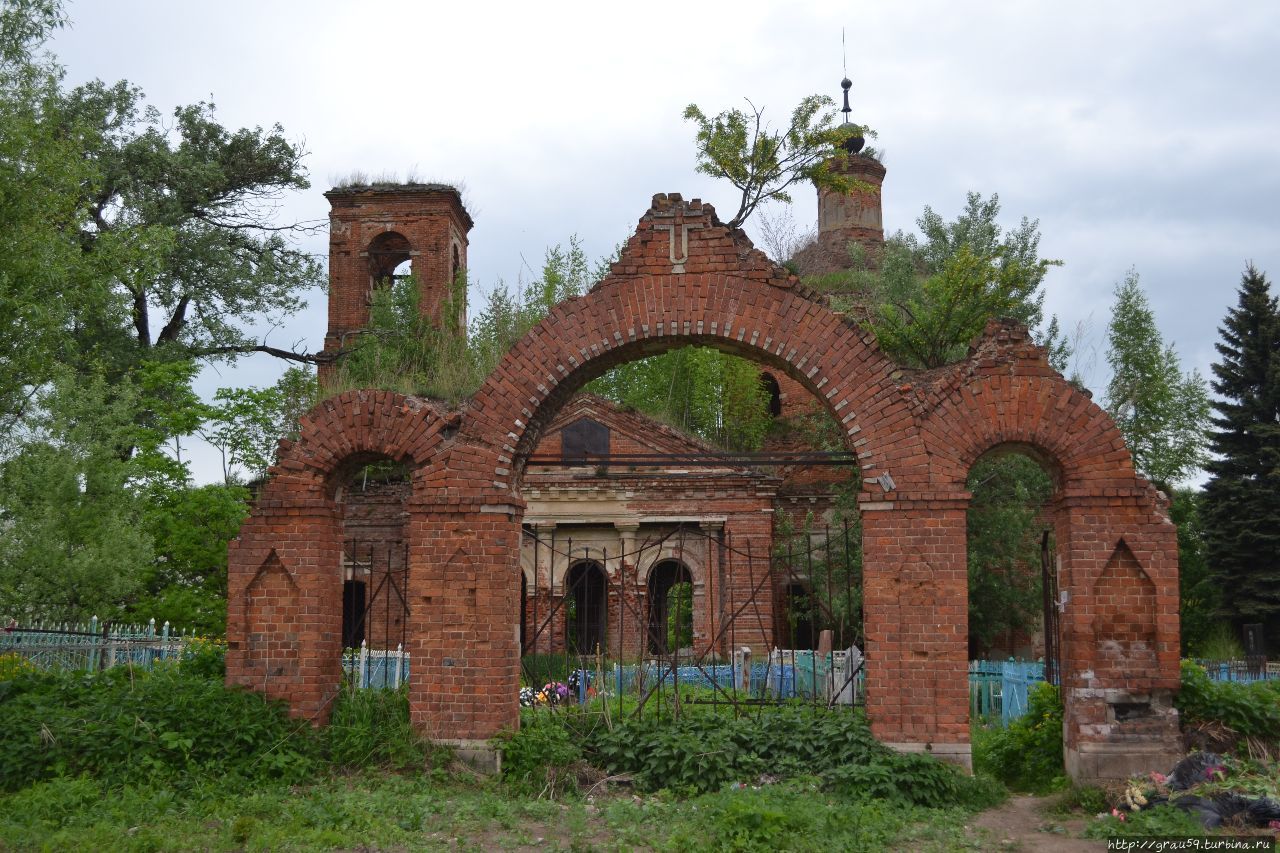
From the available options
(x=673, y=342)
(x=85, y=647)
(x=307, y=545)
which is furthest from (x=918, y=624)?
(x=85, y=647)

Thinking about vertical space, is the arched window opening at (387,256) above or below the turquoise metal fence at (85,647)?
above

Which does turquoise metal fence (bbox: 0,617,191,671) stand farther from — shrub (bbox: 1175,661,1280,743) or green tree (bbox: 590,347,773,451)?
green tree (bbox: 590,347,773,451)

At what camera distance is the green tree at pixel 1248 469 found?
24.3 metres

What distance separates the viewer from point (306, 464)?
10.1m

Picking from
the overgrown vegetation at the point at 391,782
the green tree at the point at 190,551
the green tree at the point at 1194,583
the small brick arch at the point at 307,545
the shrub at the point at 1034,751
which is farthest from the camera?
the green tree at the point at 1194,583

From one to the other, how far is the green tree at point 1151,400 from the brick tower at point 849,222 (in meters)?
7.77

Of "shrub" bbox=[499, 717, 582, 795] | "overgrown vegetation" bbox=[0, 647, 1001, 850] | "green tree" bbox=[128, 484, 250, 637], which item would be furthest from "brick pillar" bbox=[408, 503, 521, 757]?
"green tree" bbox=[128, 484, 250, 637]

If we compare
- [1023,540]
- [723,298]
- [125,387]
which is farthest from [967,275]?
[125,387]

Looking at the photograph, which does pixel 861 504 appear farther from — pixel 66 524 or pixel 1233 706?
pixel 66 524

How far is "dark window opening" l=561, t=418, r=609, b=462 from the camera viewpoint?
2441cm

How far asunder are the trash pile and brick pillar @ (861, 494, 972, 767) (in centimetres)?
138

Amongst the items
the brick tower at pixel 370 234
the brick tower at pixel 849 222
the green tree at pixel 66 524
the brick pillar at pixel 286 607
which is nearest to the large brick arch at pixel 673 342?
the brick pillar at pixel 286 607

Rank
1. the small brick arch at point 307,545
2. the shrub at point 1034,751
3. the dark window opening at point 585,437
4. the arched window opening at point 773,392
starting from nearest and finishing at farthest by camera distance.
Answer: the shrub at point 1034,751 < the small brick arch at point 307,545 < the dark window opening at point 585,437 < the arched window opening at point 773,392

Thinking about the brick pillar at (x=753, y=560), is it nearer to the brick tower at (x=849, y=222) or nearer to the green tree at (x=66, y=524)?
the green tree at (x=66, y=524)
